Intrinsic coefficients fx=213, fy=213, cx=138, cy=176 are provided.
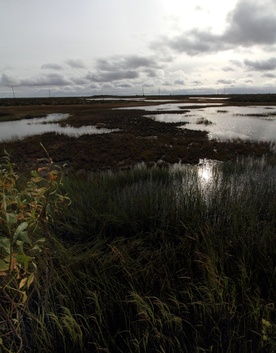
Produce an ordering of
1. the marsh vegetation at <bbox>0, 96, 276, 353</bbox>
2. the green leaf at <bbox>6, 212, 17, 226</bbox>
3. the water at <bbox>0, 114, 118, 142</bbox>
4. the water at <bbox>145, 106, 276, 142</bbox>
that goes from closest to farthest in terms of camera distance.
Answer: the green leaf at <bbox>6, 212, 17, 226</bbox>
the marsh vegetation at <bbox>0, 96, 276, 353</bbox>
the water at <bbox>145, 106, 276, 142</bbox>
the water at <bbox>0, 114, 118, 142</bbox>

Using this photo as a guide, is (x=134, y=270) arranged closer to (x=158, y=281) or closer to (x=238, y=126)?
(x=158, y=281)

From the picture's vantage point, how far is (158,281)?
3045 mm

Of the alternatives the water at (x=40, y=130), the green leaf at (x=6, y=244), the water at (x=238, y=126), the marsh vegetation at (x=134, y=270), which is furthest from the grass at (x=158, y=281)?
the water at (x=40, y=130)

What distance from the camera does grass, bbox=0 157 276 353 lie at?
2.33 metres

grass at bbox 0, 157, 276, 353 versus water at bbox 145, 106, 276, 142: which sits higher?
water at bbox 145, 106, 276, 142

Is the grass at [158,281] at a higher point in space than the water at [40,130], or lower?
lower

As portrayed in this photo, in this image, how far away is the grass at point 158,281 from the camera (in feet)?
7.65

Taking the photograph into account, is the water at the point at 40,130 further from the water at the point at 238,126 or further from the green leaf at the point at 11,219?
the green leaf at the point at 11,219

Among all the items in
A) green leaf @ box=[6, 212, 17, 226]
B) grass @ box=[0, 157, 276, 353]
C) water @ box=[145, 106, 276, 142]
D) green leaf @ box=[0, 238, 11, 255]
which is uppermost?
green leaf @ box=[6, 212, 17, 226]

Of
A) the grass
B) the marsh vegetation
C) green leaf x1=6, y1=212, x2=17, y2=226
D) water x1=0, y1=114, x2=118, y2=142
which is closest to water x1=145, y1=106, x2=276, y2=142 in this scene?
water x1=0, y1=114, x2=118, y2=142

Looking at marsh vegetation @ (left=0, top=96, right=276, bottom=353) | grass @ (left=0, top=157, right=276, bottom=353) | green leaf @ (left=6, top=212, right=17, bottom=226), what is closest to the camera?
green leaf @ (left=6, top=212, right=17, bottom=226)

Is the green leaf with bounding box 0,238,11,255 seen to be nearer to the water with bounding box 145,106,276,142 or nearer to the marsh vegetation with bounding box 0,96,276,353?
the marsh vegetation with bounding box 0,96,276,353

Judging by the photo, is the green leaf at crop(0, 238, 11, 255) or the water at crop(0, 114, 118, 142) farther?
the water at crop(0, 114, 118, 142)

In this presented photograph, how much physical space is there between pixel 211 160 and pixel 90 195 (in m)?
9.47
